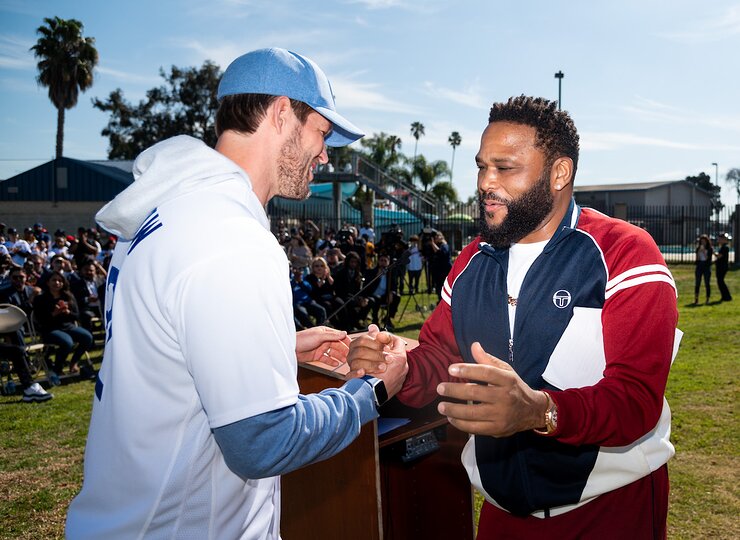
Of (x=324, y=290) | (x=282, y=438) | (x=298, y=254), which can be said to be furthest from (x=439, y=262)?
(x=282, y=438)

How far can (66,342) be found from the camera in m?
9.91

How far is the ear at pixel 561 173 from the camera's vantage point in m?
2.37

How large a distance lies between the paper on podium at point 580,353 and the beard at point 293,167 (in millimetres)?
1000

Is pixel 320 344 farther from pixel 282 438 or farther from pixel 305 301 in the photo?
pixel 305 301

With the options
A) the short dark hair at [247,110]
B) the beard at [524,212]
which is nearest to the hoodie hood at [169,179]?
the short dark hair at [247,110]

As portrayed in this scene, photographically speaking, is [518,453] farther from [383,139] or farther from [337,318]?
[383,139]

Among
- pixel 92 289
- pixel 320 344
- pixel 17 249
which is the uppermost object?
pixel 320 344

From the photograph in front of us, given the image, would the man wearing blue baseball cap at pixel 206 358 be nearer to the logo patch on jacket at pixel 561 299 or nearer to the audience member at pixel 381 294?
the logo patch on jacket at pixel 561 299

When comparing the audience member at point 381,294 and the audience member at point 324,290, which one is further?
the audience member at point 381,294

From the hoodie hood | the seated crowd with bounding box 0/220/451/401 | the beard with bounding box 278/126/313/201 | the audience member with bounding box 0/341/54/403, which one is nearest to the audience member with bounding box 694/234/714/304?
the seated crowd with bounding box 0/220/451/401

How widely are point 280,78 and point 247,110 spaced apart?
14 centimetres

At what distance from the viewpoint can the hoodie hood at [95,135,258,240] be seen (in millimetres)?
1685

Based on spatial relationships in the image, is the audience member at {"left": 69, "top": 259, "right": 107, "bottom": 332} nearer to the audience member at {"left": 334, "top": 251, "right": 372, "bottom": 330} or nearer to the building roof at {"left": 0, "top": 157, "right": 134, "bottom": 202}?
the audience member at {"left": 334, "top": 251, "right": 372, "bottom": 330}

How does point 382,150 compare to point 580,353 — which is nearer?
point 580,353
